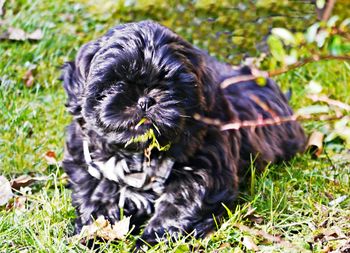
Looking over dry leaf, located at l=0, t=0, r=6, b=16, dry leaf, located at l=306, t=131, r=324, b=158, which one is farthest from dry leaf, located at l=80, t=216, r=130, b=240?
dry leaf, located at l=0, t=0, r=6, b=16

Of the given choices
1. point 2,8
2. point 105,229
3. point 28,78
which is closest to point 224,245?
point 105,229

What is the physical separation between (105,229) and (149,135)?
61 centimetres

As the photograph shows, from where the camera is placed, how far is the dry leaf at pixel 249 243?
3.60m

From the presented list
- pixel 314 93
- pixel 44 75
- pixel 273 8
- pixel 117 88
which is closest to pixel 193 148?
pixel 117 88

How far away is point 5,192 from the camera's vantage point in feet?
14.1

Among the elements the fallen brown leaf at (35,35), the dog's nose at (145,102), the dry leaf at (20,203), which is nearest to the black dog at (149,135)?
the dog's nose at (145,102)

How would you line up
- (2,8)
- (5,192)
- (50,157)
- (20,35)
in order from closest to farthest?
(5,192) → (50,157) → (20,35) → (2,8)

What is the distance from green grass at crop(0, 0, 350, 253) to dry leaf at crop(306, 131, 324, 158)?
74 millimetres

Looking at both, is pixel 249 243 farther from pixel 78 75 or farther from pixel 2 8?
pixel 2 8

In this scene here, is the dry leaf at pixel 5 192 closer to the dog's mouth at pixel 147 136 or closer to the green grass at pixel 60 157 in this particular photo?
the green grass at pixel 60 157

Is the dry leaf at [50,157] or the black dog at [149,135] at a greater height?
the black dog at [149,135]

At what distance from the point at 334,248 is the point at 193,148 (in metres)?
0.91

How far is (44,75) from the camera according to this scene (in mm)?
6062

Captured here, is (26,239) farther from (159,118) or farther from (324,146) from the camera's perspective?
(324,146)
